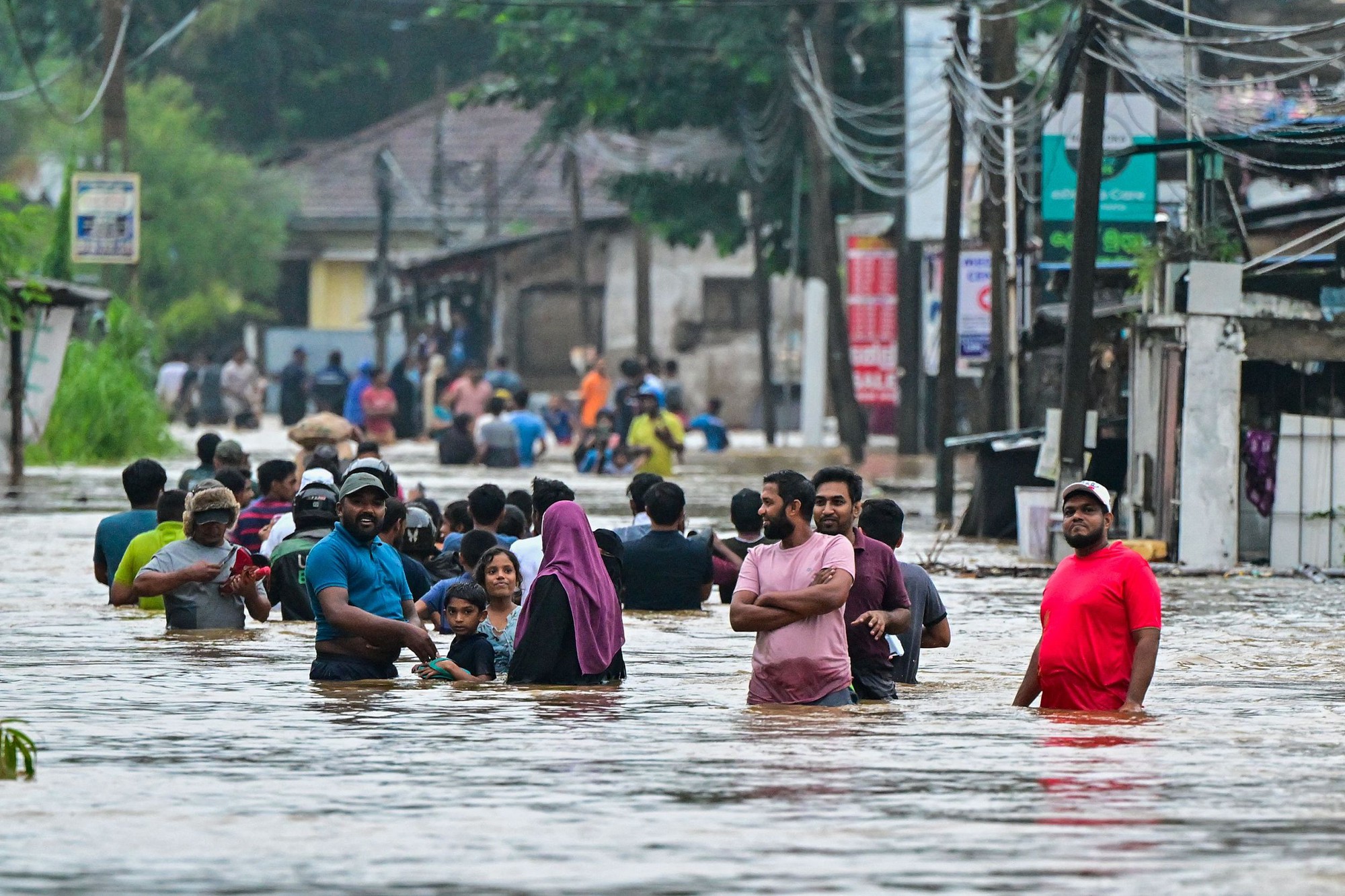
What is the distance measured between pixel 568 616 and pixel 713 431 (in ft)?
99.4

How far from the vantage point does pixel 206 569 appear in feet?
46.4

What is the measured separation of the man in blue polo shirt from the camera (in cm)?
1156

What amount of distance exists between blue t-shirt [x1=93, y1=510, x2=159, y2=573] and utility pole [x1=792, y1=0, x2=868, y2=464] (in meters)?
23.6

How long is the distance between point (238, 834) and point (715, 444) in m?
34.2

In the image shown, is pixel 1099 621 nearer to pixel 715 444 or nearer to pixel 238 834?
pixel 238 834

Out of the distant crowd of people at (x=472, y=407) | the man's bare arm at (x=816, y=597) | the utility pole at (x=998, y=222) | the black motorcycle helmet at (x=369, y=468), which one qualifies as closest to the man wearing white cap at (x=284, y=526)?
the black motorcycle helmet at (x=369, y=468)

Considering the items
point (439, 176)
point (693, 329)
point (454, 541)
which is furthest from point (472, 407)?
point (454, 541)

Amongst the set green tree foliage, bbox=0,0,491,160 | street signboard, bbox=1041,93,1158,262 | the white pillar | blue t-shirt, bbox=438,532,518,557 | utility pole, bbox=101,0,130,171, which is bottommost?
blue t-shirt, bbox=438,532,518,557

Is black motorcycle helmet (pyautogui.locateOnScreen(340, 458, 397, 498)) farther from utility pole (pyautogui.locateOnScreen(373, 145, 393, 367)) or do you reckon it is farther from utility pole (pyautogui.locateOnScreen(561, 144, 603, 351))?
utility pole (pyautogui.locateOnScreen(373, 145, 393, 367))

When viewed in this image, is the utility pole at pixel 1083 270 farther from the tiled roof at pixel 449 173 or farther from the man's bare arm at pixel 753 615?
the tiled roof at pixel 449 173

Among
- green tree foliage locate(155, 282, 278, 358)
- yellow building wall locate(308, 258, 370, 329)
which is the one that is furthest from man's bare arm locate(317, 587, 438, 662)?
yellow building wall locate(308, 258, 370, 329)

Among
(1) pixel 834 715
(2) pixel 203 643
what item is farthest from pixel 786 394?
(1) pixel 834 715

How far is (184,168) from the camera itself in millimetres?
62000

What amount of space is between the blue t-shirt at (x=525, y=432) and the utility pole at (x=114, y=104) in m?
7.16
